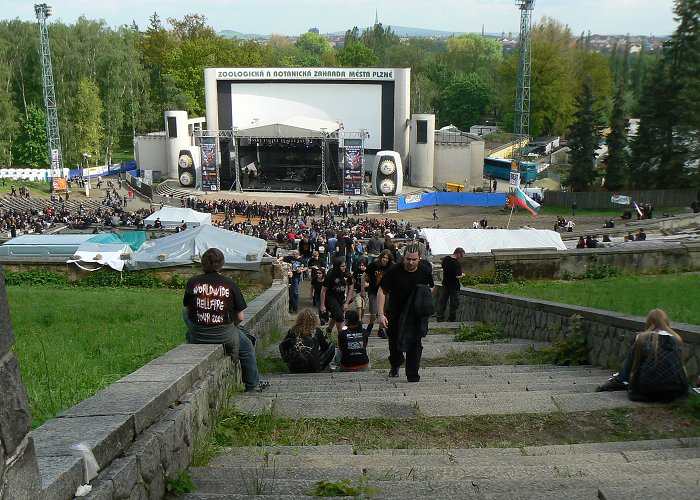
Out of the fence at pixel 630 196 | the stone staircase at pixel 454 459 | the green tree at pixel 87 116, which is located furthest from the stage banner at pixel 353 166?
the stone staircase at pixel 454 459

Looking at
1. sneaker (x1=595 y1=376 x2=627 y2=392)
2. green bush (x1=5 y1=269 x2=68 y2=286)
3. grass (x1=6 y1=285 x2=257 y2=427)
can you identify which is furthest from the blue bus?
sneaker (x1=595 y1=376 x2=627 y2=392)

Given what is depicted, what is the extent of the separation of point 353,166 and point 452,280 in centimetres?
3075

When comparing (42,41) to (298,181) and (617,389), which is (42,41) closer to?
(298,181)

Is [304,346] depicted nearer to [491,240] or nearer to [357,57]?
[491,240]

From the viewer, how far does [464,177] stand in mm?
45844

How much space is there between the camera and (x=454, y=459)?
366 centimetres

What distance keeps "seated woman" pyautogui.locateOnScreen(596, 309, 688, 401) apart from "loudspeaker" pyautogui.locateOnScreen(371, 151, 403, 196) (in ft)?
120

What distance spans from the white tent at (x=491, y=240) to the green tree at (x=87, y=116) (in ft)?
137

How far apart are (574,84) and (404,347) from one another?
64756mm

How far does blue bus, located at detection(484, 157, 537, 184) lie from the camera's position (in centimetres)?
4819

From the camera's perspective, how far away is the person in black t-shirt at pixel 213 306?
4961 mm

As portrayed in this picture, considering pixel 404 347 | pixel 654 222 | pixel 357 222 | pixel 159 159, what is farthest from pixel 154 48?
pixel 404 347

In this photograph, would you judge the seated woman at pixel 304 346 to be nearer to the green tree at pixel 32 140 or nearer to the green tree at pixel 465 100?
the green tree at pixel 32 140

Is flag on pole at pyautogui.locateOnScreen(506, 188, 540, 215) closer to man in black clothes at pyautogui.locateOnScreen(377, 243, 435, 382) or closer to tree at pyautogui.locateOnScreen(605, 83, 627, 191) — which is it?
tree at pyautogui.locateOnScreen(605, 83, 627, 191)
